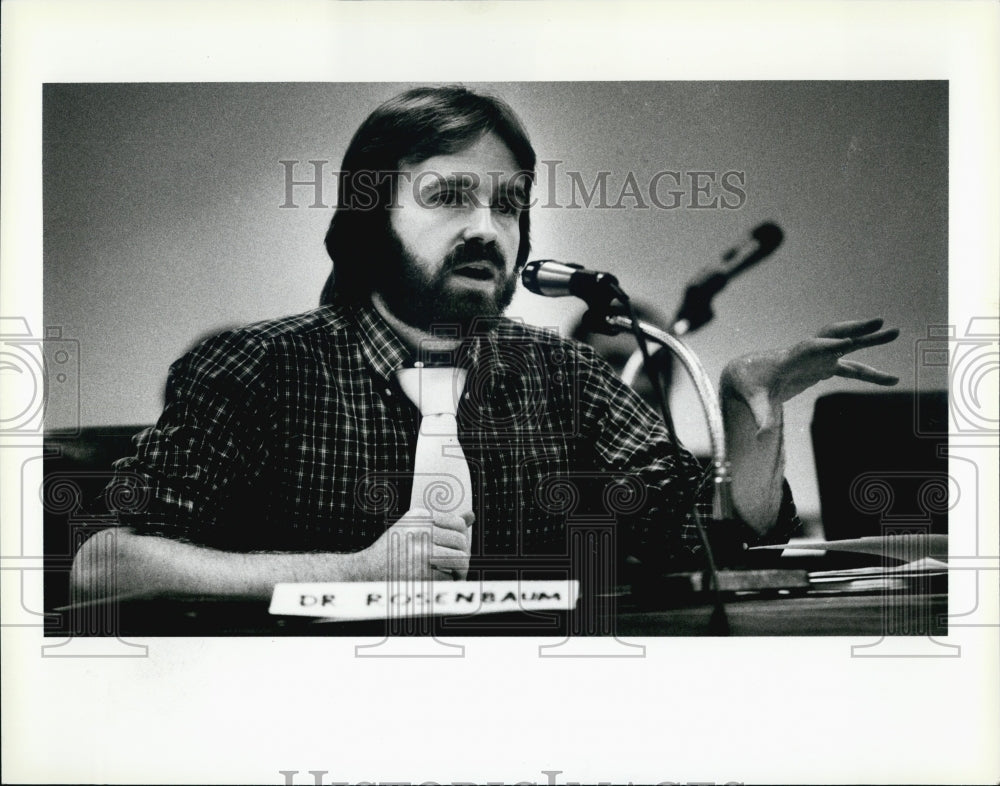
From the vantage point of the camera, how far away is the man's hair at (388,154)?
2.21 metres

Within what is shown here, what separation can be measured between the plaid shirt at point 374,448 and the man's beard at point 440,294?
0.05 metres

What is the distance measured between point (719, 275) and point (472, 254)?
574 mm

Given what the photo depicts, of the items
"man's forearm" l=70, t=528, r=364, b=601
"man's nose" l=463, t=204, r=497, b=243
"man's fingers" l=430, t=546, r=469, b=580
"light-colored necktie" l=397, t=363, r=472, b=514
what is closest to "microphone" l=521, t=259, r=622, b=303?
"man's nose" l=463, t=204, r=497, b=243

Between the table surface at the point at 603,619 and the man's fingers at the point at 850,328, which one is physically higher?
the man's fingers at the point at 850,328

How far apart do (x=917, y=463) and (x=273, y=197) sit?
5.28 ft

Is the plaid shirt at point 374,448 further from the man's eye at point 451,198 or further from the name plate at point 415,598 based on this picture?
the man's eye at point 451,198

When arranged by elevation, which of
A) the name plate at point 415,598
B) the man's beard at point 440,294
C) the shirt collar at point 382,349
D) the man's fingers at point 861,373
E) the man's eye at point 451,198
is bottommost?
the name plate at point 415,598

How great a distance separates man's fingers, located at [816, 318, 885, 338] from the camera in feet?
7.31

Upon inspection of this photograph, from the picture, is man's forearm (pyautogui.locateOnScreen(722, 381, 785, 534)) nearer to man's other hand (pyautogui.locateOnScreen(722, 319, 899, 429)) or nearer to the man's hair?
man's other hand (pyautogui.locateOnScreen(722, 319, 899, 429))

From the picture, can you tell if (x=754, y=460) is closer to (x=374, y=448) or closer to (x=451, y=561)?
(x=451, y=561)

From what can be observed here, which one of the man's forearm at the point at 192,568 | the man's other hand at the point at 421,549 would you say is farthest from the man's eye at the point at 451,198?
the man's forearm at the point at 192,568

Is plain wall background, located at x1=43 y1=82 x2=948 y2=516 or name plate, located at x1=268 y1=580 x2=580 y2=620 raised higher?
plain wall background, located at x1=43 y1=82 x2=948 y2=516

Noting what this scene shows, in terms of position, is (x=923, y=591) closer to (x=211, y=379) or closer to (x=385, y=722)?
(x=385, y=722)

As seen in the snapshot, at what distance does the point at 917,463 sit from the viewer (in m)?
2.22
